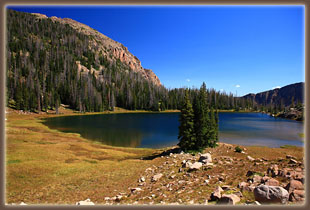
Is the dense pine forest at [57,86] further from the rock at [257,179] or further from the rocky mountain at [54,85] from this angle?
the rock at [257,179]

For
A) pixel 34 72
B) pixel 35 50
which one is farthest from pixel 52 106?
pixel 35 50

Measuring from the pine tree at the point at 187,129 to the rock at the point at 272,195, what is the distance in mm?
20265

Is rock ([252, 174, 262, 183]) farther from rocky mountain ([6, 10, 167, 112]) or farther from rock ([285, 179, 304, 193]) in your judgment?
rocky mountain ([6, 10, 167, 112])

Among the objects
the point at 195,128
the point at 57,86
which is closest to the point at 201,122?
the point at 195,128

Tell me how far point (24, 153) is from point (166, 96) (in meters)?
164

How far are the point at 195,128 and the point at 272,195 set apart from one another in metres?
22.6

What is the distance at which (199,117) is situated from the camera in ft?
96.6

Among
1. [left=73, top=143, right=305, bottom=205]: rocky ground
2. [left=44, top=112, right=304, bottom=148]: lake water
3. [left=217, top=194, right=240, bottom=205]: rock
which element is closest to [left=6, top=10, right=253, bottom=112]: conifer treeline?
[left=44, top=112, right=304, bottom=148]: lake water

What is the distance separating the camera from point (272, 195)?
21.9ft

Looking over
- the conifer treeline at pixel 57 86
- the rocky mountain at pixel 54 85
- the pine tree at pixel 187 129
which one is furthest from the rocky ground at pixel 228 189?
the rocky mountain at pixel 54 85

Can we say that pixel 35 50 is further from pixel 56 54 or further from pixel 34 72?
pixel 34 72

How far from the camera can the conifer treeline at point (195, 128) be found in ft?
90.3

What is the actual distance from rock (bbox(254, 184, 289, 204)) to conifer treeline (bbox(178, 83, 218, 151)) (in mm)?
20265

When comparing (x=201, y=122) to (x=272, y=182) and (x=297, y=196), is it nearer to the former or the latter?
(x=272, y=182)
